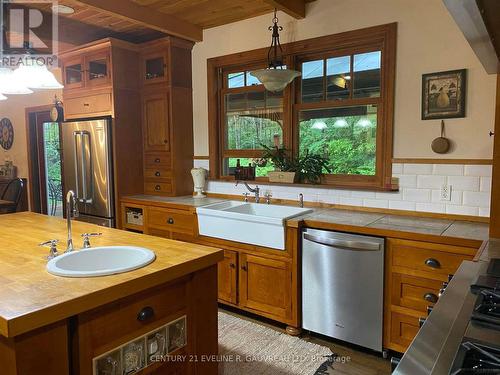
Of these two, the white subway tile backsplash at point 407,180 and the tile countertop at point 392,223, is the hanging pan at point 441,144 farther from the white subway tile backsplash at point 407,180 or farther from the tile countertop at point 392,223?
the tile countertop at point 392,223

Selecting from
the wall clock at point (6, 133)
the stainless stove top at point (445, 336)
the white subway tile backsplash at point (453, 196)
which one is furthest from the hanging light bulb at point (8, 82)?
the wall clock at point (6, 133)

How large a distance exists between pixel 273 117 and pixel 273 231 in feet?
4.15

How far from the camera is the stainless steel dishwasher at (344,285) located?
2.35m

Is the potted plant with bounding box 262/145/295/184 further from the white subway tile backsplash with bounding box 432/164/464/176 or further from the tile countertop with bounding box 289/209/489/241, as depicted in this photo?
the white subway tile backsplash with bounding box 432/164/464/176

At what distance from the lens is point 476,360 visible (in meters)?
0.80

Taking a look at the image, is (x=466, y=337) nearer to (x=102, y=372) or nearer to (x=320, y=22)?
(x=102, y=372)

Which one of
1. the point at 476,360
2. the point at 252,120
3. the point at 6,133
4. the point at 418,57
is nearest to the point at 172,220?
the point at 252,120

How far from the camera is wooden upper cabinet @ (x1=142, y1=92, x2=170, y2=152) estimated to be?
3838 mm

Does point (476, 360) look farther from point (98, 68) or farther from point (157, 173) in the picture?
point (98, 68)

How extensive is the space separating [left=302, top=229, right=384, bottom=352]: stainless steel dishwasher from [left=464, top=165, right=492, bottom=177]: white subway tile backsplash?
0.82 meters

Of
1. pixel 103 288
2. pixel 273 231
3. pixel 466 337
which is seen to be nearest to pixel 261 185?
pixel 273 231

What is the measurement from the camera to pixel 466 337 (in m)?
0.88

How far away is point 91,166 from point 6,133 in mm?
3120

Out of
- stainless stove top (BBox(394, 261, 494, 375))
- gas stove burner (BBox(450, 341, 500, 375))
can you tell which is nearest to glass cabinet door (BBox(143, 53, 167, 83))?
stainless stove top (BBox(394, 261, 494, 375))
